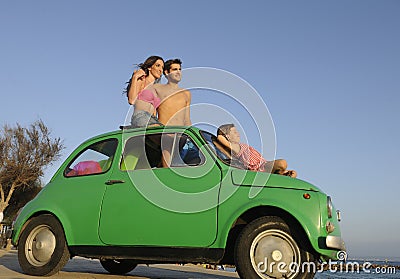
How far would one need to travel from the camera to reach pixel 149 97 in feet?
23.1

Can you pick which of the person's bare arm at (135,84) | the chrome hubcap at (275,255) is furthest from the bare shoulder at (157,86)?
the chrome hubcap at (275,255)

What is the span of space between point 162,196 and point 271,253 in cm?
147

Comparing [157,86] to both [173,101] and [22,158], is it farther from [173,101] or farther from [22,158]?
[22,158]

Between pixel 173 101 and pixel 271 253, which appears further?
pixel 173 101

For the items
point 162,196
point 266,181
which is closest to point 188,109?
point 162,196

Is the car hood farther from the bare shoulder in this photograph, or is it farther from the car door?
the bare shoulder

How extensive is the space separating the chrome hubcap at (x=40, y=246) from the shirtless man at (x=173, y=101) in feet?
7.46

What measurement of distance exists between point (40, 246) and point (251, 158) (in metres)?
3.08

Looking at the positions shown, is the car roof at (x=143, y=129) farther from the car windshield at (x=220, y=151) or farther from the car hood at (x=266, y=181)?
the car hood at (x=266, y=181)

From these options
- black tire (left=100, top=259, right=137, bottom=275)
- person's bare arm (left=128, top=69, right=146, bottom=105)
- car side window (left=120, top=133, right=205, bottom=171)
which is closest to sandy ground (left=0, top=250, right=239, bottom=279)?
black tire (left=100, top=259, right=137, bottom=275)

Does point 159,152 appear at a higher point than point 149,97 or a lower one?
lower

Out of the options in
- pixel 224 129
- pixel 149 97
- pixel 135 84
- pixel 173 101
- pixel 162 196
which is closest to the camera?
pixel 162 196

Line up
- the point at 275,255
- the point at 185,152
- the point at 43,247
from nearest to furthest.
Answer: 1. the point at 275,255
2. the point at 185,152
3. the point at 43,247

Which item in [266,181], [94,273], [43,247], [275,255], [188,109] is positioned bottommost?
[94,273]
